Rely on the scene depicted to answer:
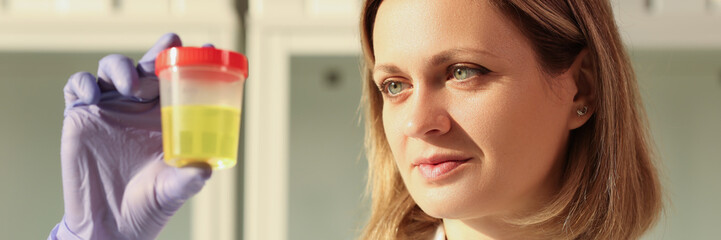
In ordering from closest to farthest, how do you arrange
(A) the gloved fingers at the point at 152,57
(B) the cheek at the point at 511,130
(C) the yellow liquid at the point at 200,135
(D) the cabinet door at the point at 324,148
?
(C) the yellow liquid at the point at 200,135 → (B) the cheek at the point at 511,130 → (A) the gloved fingers at the point at 152,57 → (D) the cabinet door at the point at 324,148

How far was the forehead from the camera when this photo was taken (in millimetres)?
1148

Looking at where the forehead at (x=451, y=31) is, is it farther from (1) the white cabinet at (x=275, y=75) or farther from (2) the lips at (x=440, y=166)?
(1) the white cabinet at (x=275, y=75)

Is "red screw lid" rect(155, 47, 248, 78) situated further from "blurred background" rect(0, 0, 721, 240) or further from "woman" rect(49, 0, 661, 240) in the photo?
"blurred background" rect(0, 0, 721, 240)

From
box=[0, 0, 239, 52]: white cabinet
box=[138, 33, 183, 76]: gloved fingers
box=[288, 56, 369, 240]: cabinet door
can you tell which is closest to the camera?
box=[138, 33, 183, 76]: gloved fingers

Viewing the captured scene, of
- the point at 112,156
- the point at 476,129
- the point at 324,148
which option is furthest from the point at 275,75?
the point at 476,129

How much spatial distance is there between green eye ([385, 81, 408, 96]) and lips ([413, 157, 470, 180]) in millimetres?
119

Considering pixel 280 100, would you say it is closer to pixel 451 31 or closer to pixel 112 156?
pixel 112 156

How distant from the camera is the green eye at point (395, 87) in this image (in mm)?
1229

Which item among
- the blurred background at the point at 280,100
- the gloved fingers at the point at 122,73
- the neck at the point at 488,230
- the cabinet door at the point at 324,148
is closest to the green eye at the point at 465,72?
the neck at the point at 488,230

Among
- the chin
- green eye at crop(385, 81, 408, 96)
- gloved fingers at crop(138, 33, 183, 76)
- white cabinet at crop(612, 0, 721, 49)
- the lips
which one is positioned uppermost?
white cabinet at crop(612, 0, 721, 49)

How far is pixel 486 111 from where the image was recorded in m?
1.14

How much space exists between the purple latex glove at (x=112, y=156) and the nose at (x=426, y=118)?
39 centimetres

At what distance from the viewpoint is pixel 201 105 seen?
105 cm

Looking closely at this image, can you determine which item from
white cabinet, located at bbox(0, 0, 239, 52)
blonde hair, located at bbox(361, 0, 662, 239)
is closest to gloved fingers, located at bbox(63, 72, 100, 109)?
blonde hair, located at bbox(361, 0, 662, 239)
